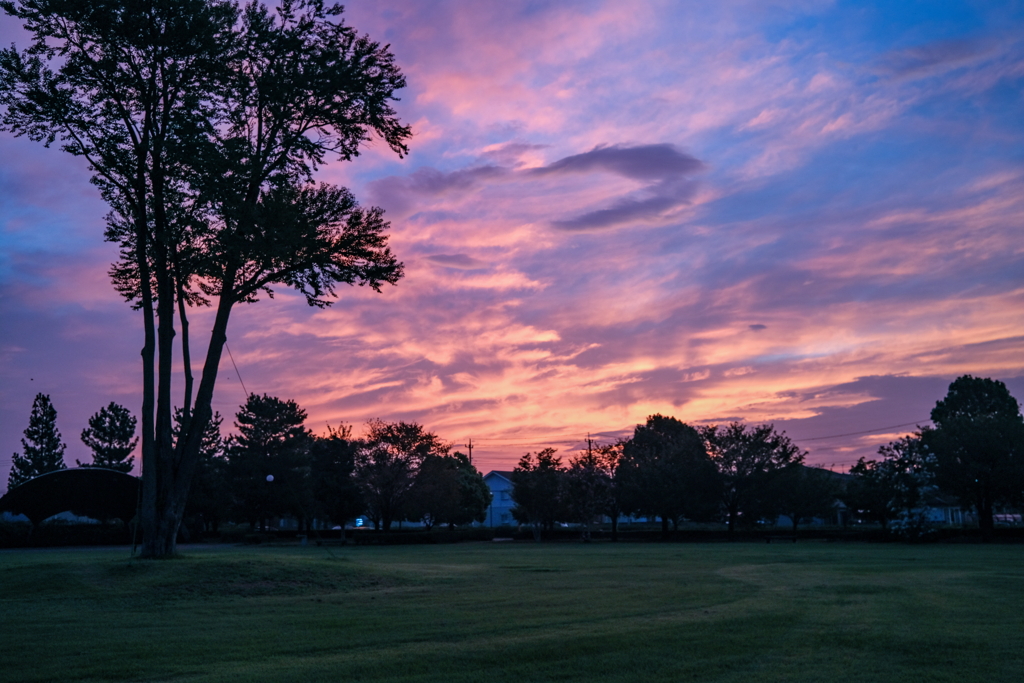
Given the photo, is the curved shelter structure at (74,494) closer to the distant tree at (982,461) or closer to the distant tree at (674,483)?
the distant tree at (674,483)

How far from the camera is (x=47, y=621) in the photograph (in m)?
14.2

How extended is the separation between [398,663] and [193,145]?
19.0 metres

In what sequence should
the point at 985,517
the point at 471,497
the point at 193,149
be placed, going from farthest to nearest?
1. the point at 471,497
2. the point at 985,517
3. the point at 193,149

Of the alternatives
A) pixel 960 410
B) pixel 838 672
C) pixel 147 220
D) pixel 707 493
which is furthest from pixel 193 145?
pixel 960 410

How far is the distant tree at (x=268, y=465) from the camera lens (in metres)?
72.6

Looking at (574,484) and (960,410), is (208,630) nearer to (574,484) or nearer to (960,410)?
(574,484)

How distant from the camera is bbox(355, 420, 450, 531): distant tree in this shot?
7050 centimetres

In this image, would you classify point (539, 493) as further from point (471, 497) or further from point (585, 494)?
point (471, 497)

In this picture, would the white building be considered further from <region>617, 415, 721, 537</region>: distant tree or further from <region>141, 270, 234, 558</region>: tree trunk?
<region>141, 270, 234, 558</region>: tree trunk

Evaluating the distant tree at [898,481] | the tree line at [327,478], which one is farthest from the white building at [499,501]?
the distant tree at [898,481]

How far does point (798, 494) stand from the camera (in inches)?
2643

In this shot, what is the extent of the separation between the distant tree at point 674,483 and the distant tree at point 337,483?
24.2 m

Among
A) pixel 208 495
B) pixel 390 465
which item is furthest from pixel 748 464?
pixel 208 495

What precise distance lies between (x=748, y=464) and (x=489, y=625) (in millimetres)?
58232
